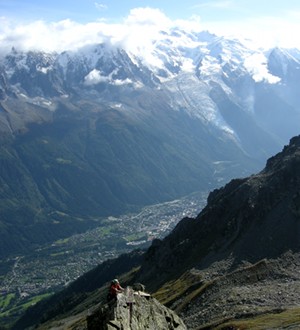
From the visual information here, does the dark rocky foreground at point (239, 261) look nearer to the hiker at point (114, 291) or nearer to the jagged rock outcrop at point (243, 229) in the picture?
the jagged rock outcrop at point (243, 229)

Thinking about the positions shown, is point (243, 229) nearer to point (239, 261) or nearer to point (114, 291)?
point (239, 261)

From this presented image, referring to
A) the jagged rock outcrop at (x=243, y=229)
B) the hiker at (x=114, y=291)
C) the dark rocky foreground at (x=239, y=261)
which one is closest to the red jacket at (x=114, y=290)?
the hiker at (x=114, y=291)

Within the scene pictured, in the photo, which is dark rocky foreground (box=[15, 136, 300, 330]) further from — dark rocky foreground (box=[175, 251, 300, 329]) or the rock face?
the rock face

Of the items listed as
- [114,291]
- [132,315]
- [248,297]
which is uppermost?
[114,291]

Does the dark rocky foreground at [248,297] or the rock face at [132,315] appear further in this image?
the dark rocky foreground at [248,297]

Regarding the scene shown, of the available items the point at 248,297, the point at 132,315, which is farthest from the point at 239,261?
the point at 132,315

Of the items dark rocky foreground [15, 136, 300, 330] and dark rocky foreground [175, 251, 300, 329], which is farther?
dark rocky foreground [15, 136, 300, 330]

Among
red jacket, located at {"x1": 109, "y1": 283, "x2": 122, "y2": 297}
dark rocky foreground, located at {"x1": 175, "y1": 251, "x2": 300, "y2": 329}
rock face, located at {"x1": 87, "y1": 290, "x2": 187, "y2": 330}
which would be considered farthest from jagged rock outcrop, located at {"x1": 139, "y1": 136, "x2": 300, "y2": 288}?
red jacket, located at {"x1": 109, "y1": 283, "x2": 122, "y2": 297}

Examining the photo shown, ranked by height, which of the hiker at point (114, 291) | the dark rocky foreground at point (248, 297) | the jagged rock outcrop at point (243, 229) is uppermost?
the hiker at point (114, 291)
